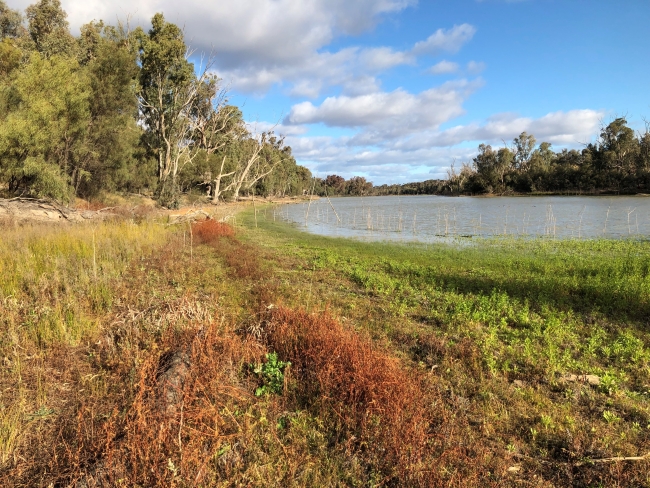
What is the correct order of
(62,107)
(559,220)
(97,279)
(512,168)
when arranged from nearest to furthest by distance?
(97,279), (62,107), (559,220), (512,168)

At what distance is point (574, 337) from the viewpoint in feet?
A: 20.5

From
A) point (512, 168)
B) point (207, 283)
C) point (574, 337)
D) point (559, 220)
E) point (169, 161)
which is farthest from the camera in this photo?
point (512, 168)

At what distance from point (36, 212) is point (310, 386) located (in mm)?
16244

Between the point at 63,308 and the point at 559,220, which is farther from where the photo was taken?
the point at 559,220

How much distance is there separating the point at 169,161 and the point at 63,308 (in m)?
32.9

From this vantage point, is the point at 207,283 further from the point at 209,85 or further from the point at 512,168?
the point at 512,168

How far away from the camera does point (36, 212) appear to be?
49.4 feet

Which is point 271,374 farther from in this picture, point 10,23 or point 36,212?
point 10,23

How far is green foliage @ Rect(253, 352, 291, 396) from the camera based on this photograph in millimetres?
4262

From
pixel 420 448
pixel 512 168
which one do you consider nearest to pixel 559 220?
pixel 420 448

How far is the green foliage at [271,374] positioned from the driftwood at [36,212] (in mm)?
14055

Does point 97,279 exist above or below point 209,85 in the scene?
below

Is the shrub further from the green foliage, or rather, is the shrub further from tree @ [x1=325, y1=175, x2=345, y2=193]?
tree @ [x1=325, y1=175, x2=345, y2=193]

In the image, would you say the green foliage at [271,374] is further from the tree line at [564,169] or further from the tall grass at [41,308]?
the tree line at [564,169]
